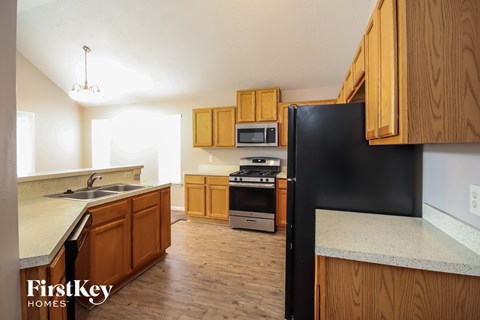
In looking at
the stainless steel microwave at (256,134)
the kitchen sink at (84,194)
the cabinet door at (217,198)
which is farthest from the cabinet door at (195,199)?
the kitchen sink at (84,194)

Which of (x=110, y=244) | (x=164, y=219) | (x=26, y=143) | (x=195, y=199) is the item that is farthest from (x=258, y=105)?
(x=26, y=143)

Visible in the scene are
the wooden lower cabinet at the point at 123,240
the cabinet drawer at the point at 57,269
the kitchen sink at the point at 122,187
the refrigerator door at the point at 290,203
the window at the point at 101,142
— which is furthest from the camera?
the window at the point at 101,142

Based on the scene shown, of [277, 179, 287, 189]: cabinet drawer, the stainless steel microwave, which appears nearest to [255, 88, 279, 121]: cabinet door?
the stainless steel microwave

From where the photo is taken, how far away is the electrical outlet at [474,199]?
895 millimetres

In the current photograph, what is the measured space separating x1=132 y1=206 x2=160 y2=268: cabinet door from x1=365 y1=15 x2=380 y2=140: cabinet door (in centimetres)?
213

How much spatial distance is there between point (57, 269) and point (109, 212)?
910 mm

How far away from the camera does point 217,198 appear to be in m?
3.91

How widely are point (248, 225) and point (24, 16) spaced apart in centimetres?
482

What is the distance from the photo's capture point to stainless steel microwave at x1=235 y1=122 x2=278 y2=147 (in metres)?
3.80

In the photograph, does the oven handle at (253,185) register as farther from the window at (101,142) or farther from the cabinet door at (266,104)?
the window at (101,142)

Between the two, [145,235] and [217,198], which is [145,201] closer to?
[145,235]

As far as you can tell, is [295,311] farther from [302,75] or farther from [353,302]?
[302,75]

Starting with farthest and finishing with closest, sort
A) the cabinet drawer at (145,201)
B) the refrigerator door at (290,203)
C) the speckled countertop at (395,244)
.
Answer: the cabinet drawer at (145,201) < the refrigerator door at (290,203) < the speckled countertop at (395,244)

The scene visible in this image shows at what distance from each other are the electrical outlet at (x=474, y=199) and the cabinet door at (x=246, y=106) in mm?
3181
